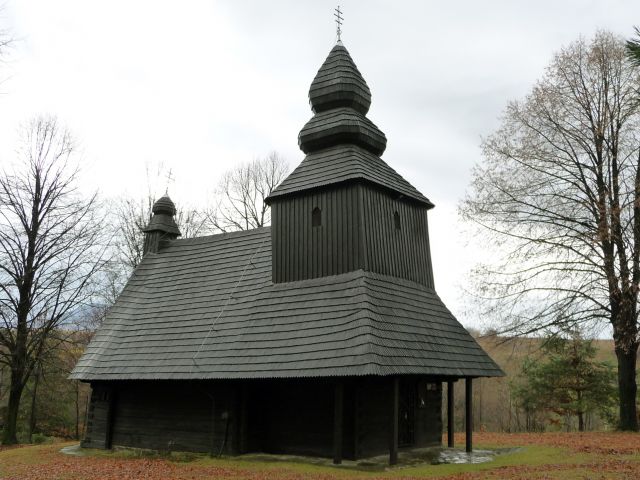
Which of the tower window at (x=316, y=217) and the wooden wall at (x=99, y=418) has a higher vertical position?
the tower window at (x=316, y=217)

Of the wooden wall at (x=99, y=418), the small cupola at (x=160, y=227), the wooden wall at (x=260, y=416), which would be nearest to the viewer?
the wooden wall at (x=260, y=416)

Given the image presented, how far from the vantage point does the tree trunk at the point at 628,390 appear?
17.8m

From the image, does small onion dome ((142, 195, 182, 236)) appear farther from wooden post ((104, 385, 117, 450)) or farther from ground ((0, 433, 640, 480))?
ground ((0, 433, 640, 480))

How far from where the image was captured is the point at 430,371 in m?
12.5

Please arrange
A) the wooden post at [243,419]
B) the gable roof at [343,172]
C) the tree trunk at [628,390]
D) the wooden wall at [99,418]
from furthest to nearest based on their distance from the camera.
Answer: the tree trunk at [628,390] → the wooden wall at [99,418] → the gable roof at [343,172] → the wooden post at [243,419]

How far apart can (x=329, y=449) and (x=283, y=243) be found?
18.2 feet

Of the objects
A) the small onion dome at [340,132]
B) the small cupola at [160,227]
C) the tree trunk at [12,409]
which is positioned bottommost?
the tree trunk at [12,409]

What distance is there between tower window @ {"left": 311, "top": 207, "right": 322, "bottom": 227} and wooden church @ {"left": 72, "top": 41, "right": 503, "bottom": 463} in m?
0.04

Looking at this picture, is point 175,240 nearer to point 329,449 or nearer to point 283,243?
point 283,243

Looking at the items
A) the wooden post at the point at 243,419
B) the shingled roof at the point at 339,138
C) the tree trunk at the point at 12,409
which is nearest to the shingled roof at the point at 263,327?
the wooden post at the point at 243,419

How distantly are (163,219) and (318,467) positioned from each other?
1232 cm

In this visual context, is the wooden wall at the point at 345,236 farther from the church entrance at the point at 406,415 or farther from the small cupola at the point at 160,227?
the small cupola at the point at 160,227

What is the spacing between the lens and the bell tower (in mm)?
14398

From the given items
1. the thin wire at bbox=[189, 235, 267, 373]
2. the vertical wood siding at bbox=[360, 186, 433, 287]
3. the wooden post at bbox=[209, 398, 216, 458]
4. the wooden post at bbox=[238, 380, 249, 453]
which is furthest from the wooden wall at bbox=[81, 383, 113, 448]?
the vertical wood siding at bbox=[360, 186, 433, 287]
